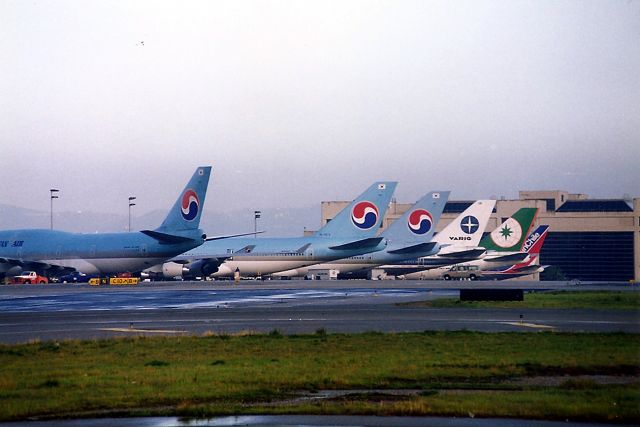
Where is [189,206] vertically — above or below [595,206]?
below

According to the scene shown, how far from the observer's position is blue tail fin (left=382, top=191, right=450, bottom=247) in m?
92.6

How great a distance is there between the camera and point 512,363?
22.0m

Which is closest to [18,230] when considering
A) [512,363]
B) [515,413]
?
[512,363]

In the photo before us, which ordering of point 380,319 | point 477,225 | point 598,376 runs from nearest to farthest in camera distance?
point 598,376 < point 380,319 < point 477,225

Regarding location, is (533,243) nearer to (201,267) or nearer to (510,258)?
(510,258)

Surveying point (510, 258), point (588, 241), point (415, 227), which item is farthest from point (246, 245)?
point (588, 241)

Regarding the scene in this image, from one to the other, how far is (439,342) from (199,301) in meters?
29.8

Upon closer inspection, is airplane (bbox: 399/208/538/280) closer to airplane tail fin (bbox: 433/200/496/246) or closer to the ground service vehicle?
the ground service vehicle

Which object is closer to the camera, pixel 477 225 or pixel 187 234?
pixel 187 234

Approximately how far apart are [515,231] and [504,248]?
8.28 feet

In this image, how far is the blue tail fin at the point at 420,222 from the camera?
92.6 meters

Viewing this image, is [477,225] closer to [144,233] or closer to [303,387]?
[144,233]

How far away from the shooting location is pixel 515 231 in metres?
106

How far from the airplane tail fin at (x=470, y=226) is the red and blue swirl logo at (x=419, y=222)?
919cm
